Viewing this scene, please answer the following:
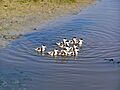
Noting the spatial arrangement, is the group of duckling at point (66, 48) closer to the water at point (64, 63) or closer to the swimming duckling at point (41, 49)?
the swimming duckling at point (41, 49)

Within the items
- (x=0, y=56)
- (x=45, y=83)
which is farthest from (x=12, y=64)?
(x=45, y=83)

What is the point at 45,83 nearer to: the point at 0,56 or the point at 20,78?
the point at 20,78

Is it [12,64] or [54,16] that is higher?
[54,16]

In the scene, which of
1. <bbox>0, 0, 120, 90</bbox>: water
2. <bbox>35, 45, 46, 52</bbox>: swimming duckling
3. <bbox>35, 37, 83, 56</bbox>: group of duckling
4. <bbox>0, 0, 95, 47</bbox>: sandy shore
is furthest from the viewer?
<bbox>0, 0, 95, 47</bbox>: sandy shore

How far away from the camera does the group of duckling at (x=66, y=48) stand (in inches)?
558

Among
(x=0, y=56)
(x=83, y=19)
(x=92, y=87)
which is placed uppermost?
(x=83, y=19)

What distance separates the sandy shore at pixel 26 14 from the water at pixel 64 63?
29.8 inches

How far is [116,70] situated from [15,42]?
5343 mm

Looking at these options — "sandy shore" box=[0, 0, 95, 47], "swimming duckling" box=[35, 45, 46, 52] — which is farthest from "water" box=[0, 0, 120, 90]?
"sandy shore" box=[0, 0, 95, 47]

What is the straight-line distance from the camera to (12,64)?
13.0 meters

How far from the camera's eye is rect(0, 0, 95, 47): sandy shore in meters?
17.6

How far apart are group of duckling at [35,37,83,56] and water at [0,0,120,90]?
0.23m

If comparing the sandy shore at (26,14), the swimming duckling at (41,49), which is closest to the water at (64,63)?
the swimming duckling at (41,49)

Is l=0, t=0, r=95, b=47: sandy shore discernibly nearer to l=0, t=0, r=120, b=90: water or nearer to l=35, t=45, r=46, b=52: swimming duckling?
l=0, t=0, r=120, b=90: water
